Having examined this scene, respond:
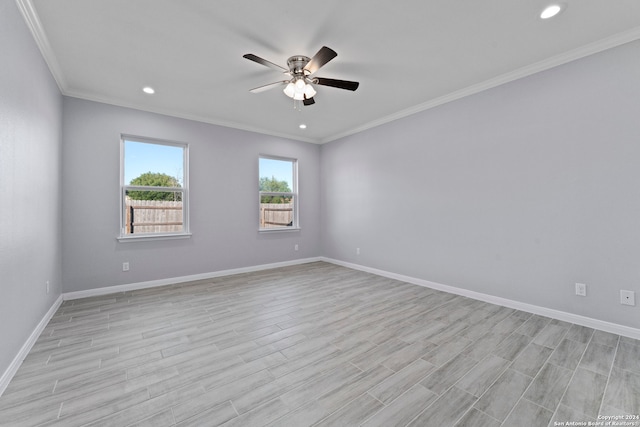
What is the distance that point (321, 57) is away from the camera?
2.27 meters

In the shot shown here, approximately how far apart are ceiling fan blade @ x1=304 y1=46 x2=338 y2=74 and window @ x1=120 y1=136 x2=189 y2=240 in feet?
9.40

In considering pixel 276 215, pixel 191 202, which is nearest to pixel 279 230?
pixel 276 215

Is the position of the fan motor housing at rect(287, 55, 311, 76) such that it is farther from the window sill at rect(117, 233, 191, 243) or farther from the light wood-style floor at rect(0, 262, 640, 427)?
the window sill at rect(117, 233, 191, 243)

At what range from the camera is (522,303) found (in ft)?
9.84

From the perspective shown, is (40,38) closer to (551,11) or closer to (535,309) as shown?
(551,11)

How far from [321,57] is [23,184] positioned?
261 centimetres

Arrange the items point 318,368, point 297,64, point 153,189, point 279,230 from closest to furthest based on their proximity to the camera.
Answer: point 318,368 < point 297,64 < point 153,189 < point 279,230

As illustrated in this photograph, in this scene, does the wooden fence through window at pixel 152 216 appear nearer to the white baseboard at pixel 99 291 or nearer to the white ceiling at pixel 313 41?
the white baseboard at pixel 99 291

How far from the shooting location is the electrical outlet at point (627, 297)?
92.9 inches

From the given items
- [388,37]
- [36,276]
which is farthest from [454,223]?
[36,276]

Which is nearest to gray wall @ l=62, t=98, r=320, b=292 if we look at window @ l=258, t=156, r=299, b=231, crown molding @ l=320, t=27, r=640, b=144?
window @ l=258, t=156, r=299, b=231

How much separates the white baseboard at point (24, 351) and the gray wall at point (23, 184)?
0.12ft

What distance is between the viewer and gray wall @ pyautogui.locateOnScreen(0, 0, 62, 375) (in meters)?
1.78

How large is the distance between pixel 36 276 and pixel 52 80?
84.6 inches
